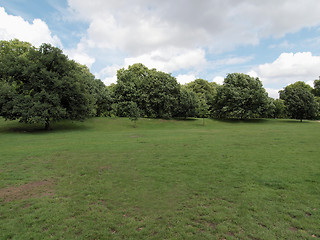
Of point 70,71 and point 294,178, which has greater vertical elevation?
point 70,71

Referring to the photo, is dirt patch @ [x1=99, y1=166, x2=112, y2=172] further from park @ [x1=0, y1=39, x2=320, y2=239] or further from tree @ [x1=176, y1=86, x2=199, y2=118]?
tree @ [x1=176, y1=86, x2=199, y2=118]

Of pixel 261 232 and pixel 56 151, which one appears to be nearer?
pixel 261 232

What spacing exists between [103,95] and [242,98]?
37.1 metres

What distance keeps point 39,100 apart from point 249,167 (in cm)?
3069

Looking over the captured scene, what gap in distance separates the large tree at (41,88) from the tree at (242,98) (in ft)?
117

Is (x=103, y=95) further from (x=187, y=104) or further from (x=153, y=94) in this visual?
(x=187, y=104)

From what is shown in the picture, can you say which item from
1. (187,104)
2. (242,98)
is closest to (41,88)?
(187,104)

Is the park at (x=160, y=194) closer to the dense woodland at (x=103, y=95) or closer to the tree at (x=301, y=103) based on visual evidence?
the dense woodland at (x=103, y=95)

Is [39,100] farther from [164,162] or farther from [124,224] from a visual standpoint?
[124,224]

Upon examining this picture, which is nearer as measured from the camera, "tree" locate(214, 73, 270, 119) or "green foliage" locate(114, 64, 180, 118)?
"tree" locate(214, 73, 270, 119)

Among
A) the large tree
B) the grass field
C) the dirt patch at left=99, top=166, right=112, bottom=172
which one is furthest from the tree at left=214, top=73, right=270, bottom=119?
the dirt patch at left=99, top=166, right=112, bottom=172

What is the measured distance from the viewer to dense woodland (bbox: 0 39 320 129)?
93.0 feet

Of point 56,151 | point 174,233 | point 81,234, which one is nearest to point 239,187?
point 174,233

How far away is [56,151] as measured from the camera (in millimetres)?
14445
